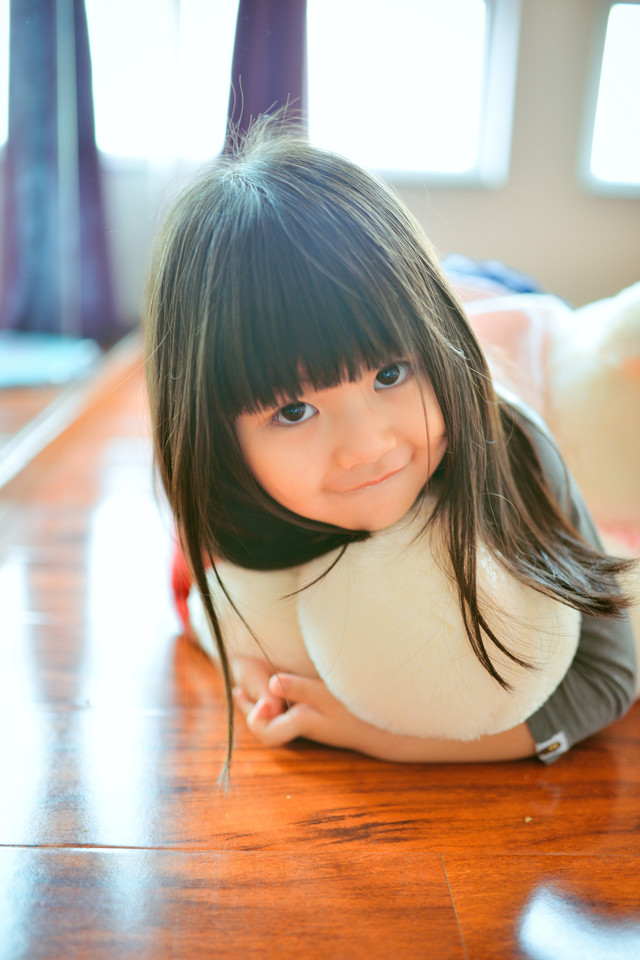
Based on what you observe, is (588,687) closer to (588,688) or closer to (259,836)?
(588,688)

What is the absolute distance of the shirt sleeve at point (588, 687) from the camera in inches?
22.4

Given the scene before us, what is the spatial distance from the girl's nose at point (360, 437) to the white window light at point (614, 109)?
3.40ft

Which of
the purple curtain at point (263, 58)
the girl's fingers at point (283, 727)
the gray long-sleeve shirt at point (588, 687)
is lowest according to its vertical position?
the girl's fingers at point (283, 727)

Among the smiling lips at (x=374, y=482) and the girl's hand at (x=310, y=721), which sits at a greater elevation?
the smiling lips at (x=374, y=482)

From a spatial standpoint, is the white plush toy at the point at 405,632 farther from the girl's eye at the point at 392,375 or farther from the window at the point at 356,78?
the window at the point at 356,78

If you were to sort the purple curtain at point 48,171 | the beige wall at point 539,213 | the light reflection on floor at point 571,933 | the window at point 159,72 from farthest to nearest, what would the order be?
the beige wall at point 539,213, the purple curtain at point 48,171, the window at point 159,72, the light reflection on floor at point 571,933

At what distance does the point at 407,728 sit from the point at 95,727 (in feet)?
0.79

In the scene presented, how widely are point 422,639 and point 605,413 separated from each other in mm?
344

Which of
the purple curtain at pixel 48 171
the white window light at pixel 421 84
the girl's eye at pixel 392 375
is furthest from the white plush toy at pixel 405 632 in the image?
the purple curtain at pixel 48 171

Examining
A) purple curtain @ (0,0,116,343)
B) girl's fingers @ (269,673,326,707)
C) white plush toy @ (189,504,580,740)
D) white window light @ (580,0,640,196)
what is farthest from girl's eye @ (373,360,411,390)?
white window light @ (580,0,640,196)

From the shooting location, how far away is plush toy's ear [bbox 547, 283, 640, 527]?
744 millimetres

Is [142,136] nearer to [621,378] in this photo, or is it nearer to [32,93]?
[32,93]

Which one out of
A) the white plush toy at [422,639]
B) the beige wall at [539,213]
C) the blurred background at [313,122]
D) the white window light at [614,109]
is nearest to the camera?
the white plush toy at [422,639]

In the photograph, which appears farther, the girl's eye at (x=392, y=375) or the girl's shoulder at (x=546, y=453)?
the girl's shoulder at (x=546, y=453)
